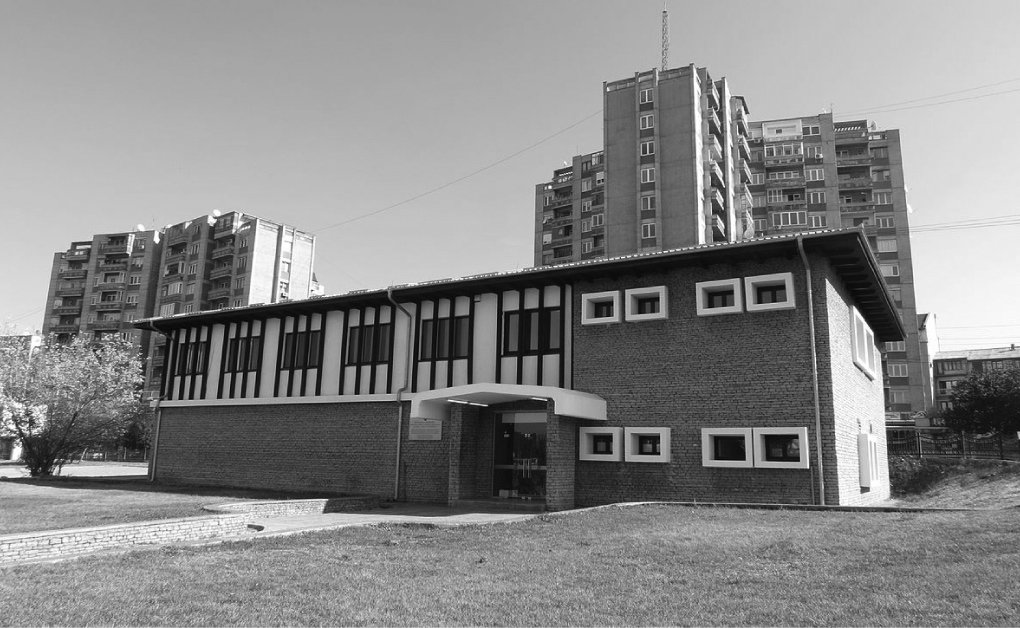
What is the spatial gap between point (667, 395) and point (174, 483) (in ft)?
61.6

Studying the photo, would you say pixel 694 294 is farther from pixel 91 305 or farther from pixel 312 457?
pixel 91 305

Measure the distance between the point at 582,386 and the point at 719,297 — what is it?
4108 mm

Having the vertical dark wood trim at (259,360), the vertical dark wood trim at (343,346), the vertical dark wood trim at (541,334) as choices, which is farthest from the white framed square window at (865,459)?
the vertical dark wood trim at (259,360)

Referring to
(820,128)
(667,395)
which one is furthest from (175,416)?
(820,128)

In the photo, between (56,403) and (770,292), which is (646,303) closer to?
(770,292)

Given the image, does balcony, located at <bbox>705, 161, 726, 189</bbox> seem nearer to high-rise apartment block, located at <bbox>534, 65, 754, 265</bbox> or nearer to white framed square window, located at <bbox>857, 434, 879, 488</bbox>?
high-rise apartment block, located at <bbox>534, 65, 754, 265</bbox>

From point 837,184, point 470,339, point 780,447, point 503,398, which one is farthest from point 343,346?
point 837,184

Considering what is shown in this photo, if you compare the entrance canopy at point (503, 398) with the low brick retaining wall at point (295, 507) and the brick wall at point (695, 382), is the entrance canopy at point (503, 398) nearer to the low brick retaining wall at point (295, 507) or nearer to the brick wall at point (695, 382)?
the brick wall at point (695, 382)

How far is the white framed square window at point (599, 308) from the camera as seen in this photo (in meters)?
18.8

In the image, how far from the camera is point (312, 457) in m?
23.3

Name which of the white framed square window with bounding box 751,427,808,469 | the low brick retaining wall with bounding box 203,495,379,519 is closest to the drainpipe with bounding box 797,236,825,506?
the white framed square window with bounding box 751,427,808,469

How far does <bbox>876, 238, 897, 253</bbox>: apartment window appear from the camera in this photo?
6775 centimetres

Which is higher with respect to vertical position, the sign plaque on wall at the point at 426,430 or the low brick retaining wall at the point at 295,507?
the sign plaque on wall at the point at 426,430

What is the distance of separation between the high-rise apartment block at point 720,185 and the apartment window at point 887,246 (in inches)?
3.7
